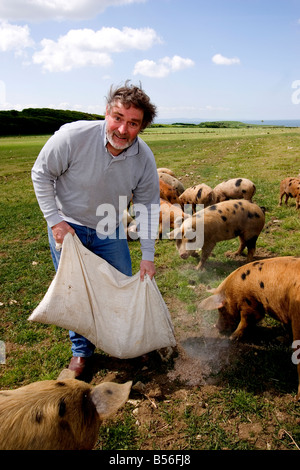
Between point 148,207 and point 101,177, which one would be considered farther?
point 148,207

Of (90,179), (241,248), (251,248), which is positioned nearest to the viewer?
(90,179)

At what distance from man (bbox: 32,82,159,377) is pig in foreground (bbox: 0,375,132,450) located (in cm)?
131

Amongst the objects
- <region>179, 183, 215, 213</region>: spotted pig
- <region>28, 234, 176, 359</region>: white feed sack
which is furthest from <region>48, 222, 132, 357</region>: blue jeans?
<region>179, 183, 215, 213</region>: spotted pig

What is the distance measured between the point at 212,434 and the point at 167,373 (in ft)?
2.55

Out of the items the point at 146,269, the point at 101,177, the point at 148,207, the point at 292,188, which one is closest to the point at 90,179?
the point at 101,177

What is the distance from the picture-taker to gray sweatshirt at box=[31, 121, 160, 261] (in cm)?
283

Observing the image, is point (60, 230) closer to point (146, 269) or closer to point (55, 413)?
point (146, 269)

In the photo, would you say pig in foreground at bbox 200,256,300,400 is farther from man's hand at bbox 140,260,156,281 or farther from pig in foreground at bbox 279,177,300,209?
pig in foreground at bbox 279,177,300,209

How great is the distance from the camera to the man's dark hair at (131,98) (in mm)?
2674

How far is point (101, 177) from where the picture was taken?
293cm

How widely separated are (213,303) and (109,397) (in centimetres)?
204

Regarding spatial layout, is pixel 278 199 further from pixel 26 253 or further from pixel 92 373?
pixel 92 373

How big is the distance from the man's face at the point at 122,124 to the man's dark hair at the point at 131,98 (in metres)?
0.04

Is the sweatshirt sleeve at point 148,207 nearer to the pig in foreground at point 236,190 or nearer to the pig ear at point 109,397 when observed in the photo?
the pig ear at point 109,397
